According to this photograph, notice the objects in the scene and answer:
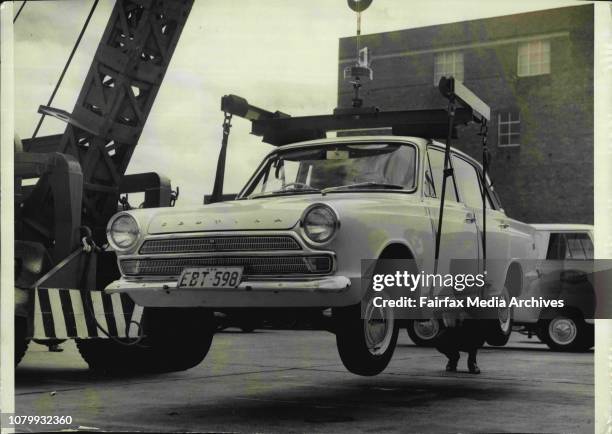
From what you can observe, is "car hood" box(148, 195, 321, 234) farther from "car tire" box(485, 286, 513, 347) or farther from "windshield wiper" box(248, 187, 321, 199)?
"car tire" box(485, 286, 513, 347)

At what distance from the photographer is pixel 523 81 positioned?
578 cm

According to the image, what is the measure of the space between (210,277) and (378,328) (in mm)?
1034

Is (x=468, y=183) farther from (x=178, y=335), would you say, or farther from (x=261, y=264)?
(x=178, y=335)

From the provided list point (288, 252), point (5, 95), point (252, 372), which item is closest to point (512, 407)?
point (288, 252)

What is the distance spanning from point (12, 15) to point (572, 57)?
3277 millimetres

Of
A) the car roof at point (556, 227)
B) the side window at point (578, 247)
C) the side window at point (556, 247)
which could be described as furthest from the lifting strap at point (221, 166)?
the side window at point (556, 247)

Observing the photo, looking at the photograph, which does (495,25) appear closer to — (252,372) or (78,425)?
(78,425)

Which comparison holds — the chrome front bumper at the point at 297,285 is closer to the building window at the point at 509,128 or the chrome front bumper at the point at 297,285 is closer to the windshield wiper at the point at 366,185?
the windshield wiper at the point at 366,185

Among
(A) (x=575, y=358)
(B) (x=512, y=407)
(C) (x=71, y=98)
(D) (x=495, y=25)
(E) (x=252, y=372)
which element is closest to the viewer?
(D) (x=495, y=25)

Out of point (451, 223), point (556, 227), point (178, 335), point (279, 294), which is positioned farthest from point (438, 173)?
point (178, 335)

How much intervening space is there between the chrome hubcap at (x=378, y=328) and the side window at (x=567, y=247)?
1853mm

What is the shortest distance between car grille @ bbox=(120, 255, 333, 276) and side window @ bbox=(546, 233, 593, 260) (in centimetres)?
236

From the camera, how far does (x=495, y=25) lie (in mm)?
5281

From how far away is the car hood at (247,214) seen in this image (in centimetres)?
492
